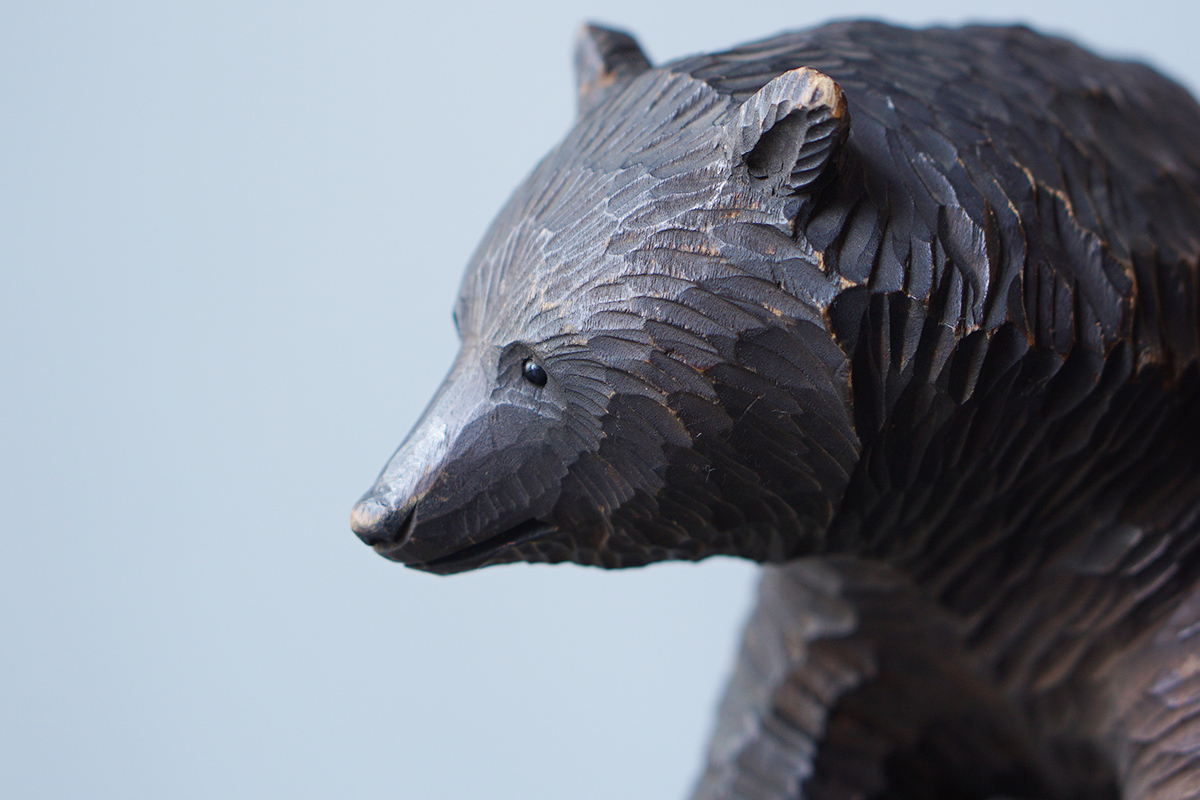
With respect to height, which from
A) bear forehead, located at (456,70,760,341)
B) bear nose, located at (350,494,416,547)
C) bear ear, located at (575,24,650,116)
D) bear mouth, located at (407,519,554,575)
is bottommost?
bear mouth, located at (407,519,554,575)

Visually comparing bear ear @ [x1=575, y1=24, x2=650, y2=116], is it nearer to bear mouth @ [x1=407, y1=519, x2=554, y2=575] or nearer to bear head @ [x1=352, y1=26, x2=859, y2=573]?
bear head @ [x1=352, y1=26, x2=859, y2=573]

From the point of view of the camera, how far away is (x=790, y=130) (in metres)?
0.70

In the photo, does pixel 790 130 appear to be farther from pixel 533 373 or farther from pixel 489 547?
pixel 489 547

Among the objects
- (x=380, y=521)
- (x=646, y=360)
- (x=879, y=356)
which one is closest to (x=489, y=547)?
(x=380, y=521)

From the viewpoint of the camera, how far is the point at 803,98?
69 centimetres

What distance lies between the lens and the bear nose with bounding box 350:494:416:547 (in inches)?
32.5

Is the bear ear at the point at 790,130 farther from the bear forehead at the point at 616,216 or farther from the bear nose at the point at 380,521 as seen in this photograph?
the bear nose at the point at 380,521

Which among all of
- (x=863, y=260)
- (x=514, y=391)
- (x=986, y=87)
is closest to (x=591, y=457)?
(x=514, y=391)

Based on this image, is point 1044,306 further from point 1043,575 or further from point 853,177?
point 1043,575

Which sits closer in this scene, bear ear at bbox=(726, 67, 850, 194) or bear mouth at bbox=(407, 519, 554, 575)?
bear ear at bbox=(726, 67, 850, 194)

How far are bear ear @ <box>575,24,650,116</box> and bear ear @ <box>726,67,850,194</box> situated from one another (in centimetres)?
19

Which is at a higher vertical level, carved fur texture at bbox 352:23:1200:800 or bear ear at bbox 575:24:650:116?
bear ear at bbox 575:24:650:116

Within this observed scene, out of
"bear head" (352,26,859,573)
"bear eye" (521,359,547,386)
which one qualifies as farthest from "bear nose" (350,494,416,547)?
"bear eye" (521,359,547,386)

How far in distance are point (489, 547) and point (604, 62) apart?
36 cm
